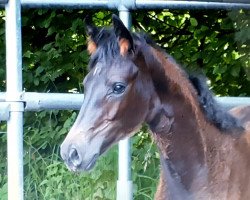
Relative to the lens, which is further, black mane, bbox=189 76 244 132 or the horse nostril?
black mane, bbox=189 76 244 132

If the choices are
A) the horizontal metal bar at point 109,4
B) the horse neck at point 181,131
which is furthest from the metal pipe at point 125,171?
the horse neck at point 181,131

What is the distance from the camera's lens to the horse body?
8.93 ft

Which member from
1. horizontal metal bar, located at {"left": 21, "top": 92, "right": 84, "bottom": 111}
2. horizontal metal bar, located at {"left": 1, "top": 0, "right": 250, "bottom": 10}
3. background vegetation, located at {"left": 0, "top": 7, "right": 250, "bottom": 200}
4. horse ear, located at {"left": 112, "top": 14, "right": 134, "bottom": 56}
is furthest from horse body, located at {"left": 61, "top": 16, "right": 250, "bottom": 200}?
background vegetation, located at {"left": 0, "top": 7, "right": 250, "bottom": 200}

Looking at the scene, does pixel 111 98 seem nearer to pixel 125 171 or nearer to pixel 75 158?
pixel 75 158

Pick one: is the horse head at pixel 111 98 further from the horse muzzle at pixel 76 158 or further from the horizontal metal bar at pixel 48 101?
the horizontal metal bar at pixel 48 101

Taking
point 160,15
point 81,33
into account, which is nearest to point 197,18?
point 160,15

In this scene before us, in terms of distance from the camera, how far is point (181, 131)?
9.46ft

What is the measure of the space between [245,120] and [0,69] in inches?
99.7

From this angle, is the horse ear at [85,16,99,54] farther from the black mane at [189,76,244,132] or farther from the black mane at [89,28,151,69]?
the black mane at [189,76,244,132]

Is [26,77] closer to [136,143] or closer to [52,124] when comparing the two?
[52,124]

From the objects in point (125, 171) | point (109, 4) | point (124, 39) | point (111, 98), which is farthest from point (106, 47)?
point (125, 171)

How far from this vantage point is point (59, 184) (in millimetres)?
4551

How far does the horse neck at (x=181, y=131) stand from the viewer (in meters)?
2.87

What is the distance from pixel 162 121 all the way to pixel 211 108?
195 mm
